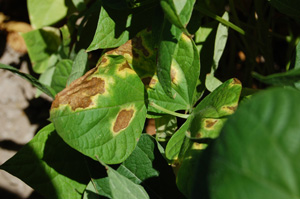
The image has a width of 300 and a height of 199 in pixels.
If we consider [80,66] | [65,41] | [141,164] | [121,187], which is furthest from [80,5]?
[121,187]

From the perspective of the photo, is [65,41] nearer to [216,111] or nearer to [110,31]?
[110,31]

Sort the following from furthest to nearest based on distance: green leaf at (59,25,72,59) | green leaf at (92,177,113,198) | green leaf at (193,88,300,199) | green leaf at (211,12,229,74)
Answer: green leaf at (59,25,72,59) → green leaf at (211,12,229,74) → green leaf at (92,177,113,198) → green leaf at (193,88,300,199)

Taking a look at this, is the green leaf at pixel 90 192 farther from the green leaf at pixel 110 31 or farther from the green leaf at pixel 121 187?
the green leaf at pixel 110 31

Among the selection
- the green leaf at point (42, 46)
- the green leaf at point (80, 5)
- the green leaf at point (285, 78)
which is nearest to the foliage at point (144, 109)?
the green leaf at point (285, 78)

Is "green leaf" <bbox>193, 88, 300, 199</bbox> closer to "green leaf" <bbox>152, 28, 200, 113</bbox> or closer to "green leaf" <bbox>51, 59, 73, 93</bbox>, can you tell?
"green leaf" <bbox>152, 28, 200, 113</bbox>

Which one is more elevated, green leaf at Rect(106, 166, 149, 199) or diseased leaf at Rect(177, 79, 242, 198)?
diseased leaf at Rect(177, 79, 242, 198)

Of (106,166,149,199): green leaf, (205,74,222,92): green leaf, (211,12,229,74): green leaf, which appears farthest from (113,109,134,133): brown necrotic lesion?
(211,12,229,74): green leaf

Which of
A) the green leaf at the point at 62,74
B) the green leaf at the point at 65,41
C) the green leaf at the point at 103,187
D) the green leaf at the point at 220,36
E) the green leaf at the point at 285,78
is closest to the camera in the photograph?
the green leaf at the point at 285,78

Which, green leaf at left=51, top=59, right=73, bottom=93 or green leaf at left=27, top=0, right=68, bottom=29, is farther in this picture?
green leaf at left=27, top=0, right=68, bottom=29
